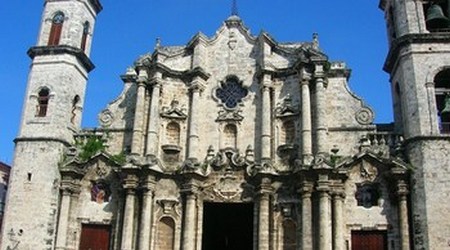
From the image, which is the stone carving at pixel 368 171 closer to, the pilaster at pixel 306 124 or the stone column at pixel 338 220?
the stone column at pixel 338 220

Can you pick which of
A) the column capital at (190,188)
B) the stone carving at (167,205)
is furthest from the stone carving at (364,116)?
the stone carving at (167,205)

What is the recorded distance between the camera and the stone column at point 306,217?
18692 mm

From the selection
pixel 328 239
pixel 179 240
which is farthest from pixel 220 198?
pixel 328 239

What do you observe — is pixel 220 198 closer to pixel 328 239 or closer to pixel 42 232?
pixel 328 239

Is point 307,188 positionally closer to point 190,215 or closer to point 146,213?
point 190,215

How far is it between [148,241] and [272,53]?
874 centimetres

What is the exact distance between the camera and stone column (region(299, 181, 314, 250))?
61.3 feet

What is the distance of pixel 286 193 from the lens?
65.5ft

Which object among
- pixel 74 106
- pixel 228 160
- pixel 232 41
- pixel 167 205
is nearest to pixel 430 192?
pixel 228 160

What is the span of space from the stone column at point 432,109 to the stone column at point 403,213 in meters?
2.07

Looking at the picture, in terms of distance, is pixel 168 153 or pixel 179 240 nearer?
pixel 179 240

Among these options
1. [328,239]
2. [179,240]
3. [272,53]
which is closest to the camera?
[328,239]

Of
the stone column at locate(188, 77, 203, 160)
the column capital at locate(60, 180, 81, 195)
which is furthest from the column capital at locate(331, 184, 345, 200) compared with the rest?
the column capital at locate(60, 180, 81, 195)

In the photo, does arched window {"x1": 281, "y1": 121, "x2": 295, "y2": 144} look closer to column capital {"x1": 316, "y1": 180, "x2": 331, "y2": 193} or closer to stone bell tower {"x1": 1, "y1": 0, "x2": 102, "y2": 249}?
column capital {"x1": 316, "y1": 180, "x2": 331, "y2": 193}
